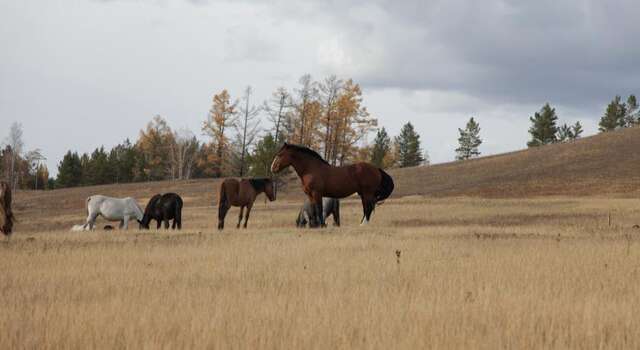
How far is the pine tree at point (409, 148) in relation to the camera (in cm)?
9631

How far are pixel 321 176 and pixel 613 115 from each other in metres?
92.5

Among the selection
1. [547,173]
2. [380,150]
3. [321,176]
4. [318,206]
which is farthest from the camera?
[380,150]

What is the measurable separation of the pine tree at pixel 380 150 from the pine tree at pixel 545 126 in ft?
69.3

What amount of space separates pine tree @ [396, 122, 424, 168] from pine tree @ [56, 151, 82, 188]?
47.6 metres

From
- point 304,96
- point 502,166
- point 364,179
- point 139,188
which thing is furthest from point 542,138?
point 364,179

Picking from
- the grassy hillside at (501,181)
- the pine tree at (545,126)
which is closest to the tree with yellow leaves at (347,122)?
the grassy hillside at (501,181)

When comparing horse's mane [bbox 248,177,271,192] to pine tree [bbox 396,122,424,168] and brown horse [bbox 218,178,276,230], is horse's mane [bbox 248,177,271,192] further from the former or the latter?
pine tree [bbox 396,122,424,168]

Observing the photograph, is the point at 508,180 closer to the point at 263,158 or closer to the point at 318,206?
the point at 263,158

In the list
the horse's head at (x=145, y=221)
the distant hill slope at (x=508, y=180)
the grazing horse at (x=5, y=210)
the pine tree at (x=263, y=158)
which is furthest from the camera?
the distant hill slope at (x=508, y=180)

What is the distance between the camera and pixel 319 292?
7910 millimetres

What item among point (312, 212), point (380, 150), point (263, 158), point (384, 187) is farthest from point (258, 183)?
point (380, 150)

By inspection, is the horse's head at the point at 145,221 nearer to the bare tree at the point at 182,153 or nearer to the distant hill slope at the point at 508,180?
the distant hill slope at the point at 508,180

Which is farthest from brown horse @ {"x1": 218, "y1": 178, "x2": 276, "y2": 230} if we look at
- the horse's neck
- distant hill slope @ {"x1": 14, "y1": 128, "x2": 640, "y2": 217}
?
distant hill slope @ {"x1": 14, "y1": 128, "x2": 640, "y2": 217}

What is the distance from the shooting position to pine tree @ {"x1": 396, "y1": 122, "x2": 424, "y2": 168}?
96312 millimetres
